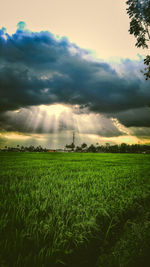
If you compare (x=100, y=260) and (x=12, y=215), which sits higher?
(x=12, y=215)

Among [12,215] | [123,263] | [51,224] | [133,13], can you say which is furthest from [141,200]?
[133,13]

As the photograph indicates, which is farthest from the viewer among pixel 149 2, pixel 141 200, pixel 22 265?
pixel 149 2

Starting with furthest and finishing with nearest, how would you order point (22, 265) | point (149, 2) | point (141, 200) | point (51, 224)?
point (149, 2), point (141, 200), point (51, 224), point (22, 265)

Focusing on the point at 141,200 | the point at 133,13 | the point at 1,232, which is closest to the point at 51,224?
the point at 1,232

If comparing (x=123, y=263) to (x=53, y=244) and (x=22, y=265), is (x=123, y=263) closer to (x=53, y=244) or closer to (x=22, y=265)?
(x=53, y=244)

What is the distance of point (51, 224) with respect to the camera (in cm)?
200

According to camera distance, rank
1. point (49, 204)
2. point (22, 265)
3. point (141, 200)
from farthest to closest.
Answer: point (141, 200) → point (49, 204) → point (22, 265)

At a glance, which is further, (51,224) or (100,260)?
(51,224)

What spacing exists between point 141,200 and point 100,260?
94.0 inches

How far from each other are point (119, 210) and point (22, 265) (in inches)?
77.9

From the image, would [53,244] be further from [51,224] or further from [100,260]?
[100,260]

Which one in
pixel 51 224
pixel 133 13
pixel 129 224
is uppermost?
pixel 133 13

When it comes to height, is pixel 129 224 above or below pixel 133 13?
below

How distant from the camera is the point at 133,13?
1241cm
